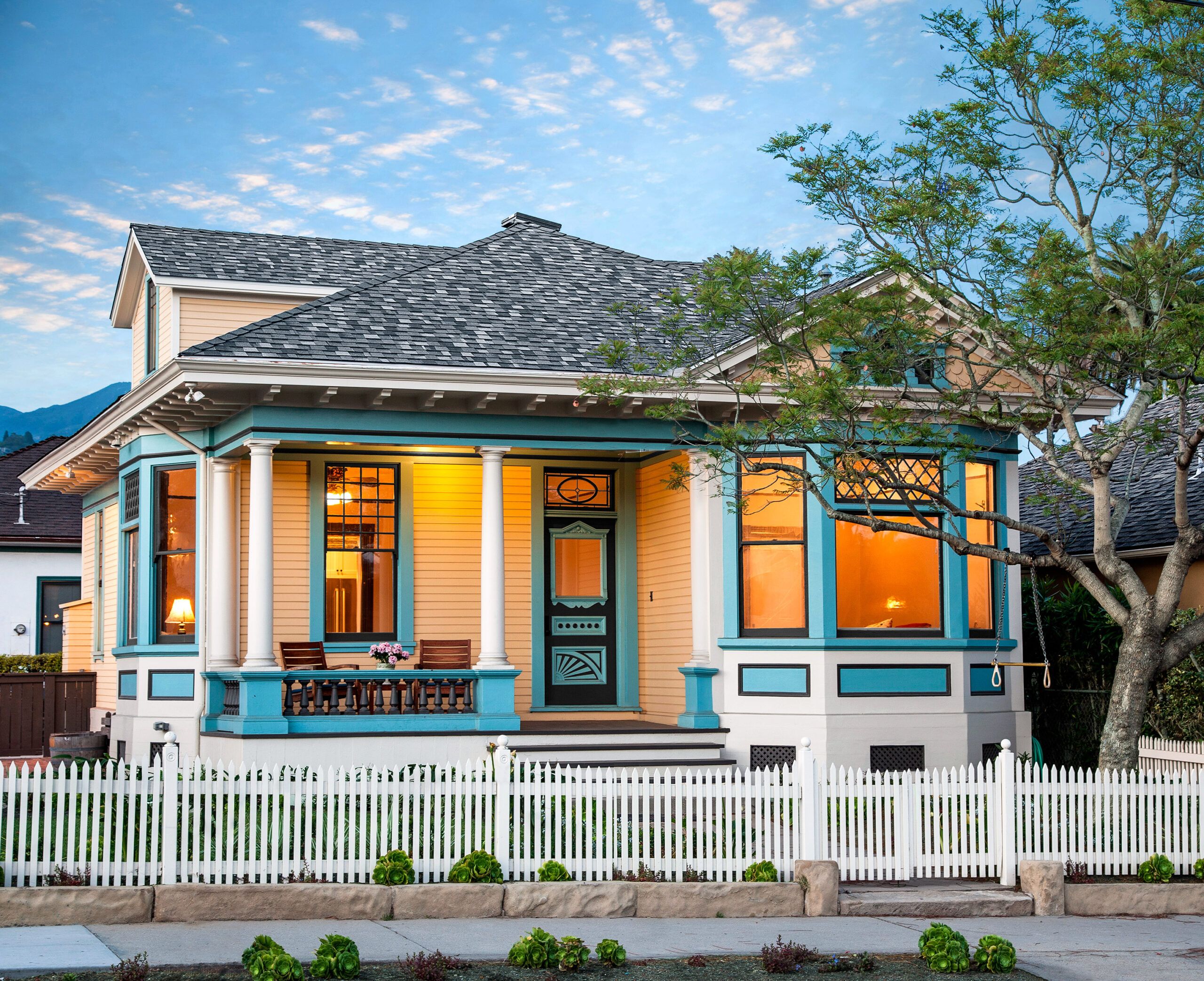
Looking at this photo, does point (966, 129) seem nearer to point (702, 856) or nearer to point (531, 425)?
point (531, 425)

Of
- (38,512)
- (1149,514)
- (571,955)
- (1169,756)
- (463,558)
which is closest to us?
(571,955)

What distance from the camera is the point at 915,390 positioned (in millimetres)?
16016

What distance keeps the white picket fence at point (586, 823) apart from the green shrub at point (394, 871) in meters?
0.14

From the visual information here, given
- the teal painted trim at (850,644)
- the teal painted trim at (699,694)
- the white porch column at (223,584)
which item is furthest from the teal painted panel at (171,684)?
the teal painted trim at (850,644)

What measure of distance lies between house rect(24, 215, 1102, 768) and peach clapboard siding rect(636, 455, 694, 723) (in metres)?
0.04

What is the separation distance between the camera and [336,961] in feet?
25.4

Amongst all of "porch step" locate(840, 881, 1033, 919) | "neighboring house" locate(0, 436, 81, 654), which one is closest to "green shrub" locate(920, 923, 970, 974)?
"porch step" locate(840, 881, 1033, 919)

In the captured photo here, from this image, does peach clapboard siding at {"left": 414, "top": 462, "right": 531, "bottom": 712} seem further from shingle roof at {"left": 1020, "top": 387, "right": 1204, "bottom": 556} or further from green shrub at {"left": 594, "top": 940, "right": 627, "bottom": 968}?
green shrub at {"left": 594, "top": 940, "right": 627, "bottom": 968}

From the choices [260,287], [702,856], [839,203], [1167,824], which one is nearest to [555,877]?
[702,856]

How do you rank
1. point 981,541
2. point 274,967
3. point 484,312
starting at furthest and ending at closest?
1. point 484,312
2. point 981,541
3. point 274,967

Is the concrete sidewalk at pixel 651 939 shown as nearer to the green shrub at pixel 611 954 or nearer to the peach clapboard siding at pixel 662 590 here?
the green shrub at pixel 611 954

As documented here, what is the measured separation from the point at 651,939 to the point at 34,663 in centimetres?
2084

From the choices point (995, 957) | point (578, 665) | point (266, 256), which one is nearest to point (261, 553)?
point (578, 665)

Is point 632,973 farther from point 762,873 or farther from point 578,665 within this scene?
point 578,665
